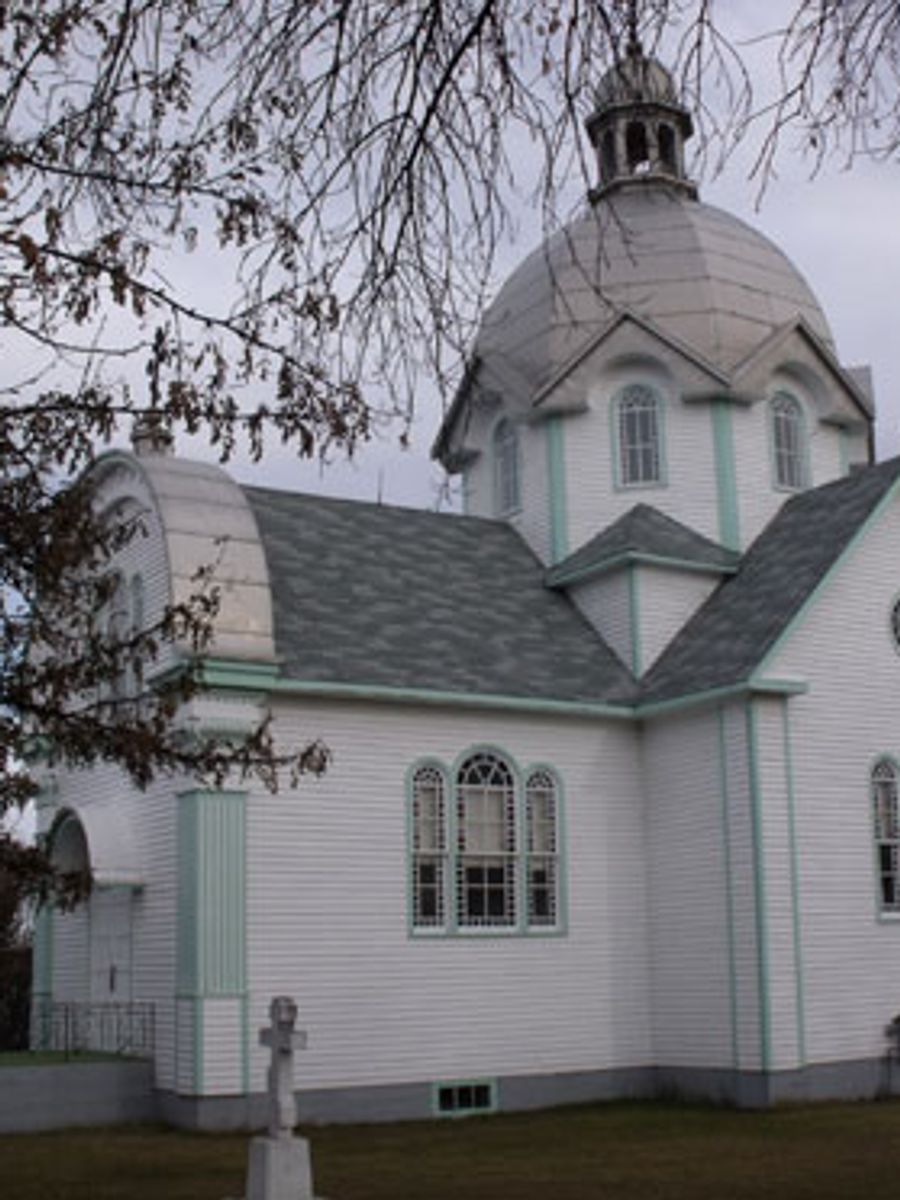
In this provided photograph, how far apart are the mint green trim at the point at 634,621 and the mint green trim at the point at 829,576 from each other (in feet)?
8.56

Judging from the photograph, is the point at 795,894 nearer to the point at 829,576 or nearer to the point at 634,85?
the point at 829,576

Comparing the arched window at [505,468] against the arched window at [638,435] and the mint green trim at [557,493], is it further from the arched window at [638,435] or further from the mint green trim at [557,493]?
the arched window at [638,435]

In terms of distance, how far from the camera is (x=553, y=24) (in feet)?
22.2

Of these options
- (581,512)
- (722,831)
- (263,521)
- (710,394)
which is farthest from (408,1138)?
(710,394)

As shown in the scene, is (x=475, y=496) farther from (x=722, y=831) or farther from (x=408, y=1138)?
(x=408, y=1138)

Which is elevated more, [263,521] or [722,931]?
[263,521]

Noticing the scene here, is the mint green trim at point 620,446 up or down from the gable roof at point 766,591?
up

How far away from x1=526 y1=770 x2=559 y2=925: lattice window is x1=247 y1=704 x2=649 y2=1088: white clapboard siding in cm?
20

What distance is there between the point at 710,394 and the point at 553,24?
58.0 ft

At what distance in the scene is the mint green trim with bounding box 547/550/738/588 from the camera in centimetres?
2234

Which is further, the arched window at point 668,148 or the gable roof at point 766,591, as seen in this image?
the arched window at point 668,148

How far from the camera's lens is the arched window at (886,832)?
20.8 metres

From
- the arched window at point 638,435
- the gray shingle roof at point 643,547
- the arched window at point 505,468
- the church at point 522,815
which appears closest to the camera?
the church at point 522,815

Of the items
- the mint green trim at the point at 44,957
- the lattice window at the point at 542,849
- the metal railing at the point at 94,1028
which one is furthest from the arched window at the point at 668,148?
the metal railing at the point at 94,1028
